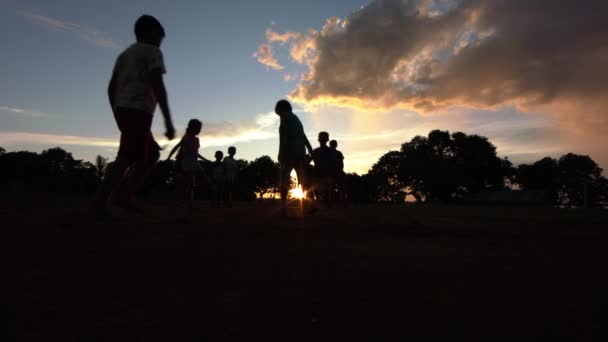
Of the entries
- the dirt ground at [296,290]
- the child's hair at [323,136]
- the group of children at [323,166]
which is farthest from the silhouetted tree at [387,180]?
the dirt ground at [296,290]

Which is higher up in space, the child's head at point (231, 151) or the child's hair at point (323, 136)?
the child's hair at point (323, 136)

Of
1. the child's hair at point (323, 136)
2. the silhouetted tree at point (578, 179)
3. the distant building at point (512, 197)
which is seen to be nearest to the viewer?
the child's hair at point (323, 136)

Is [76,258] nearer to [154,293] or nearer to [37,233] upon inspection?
[154,293]

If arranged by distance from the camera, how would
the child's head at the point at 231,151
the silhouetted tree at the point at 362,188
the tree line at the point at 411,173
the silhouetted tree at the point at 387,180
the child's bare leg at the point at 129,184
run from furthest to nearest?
the silhouetted tree at the point at 362,188 → the silhouetted tree at the point at 387,180 → the tree line at the point at 411,173 → the child's head at the point at 231,151 → the child's bare leg at the point at 129,184

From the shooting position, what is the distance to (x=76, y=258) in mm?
2590

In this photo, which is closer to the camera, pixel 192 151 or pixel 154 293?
pixel 154 293

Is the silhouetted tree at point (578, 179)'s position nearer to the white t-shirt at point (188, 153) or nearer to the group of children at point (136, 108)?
the white t-shirt at point (188, 153)

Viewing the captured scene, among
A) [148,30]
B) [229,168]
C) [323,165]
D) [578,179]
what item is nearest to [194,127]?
[148,30]

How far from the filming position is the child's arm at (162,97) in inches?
172

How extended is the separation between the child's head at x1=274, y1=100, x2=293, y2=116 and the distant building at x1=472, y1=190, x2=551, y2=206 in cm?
6739

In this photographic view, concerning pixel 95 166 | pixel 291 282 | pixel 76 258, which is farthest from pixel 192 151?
pixel 95 166

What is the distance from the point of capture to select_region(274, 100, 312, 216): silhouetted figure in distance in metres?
6.95

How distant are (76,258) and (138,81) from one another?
2.41m

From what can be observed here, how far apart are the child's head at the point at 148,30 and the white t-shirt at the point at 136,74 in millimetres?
92
